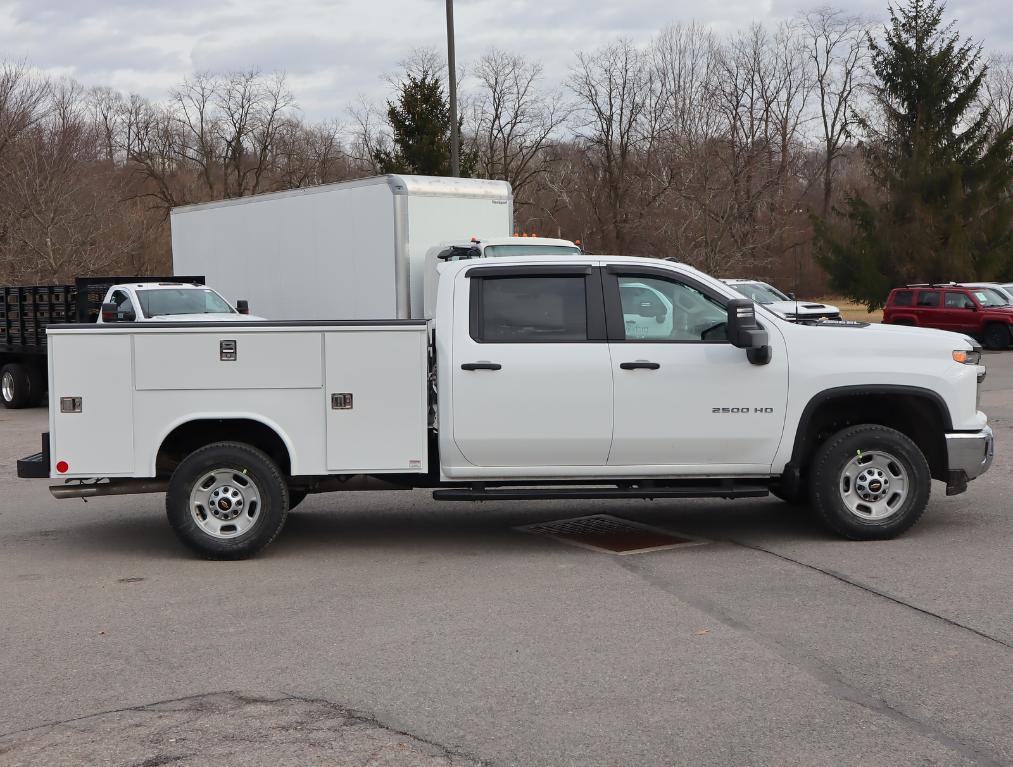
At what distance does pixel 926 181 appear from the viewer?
145ft

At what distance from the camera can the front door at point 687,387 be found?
7781 mm

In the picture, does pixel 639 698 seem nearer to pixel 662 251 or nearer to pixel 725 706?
pixel 725 706

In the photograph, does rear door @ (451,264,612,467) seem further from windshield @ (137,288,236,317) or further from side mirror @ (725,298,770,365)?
windshield @ (137,288,236,317)

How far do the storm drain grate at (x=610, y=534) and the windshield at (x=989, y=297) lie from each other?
25.0 meters

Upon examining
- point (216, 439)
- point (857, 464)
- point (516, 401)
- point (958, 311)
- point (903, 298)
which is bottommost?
point (857, 464)

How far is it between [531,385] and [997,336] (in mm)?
25948

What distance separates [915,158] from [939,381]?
1565 inches

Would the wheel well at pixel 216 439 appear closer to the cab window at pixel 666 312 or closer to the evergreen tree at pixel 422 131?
the cab window at pixel 666 312

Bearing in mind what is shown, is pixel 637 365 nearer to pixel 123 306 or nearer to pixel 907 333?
pixel 907 333

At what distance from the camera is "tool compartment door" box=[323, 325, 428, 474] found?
771 cm

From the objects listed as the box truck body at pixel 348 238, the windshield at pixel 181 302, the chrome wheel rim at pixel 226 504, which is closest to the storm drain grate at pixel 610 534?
the chrome wheel rim at pixel 226 504

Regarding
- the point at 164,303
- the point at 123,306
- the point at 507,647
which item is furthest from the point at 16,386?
the point at 507,647

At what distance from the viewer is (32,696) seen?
5121mm

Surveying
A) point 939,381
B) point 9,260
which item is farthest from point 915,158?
point 939,381
